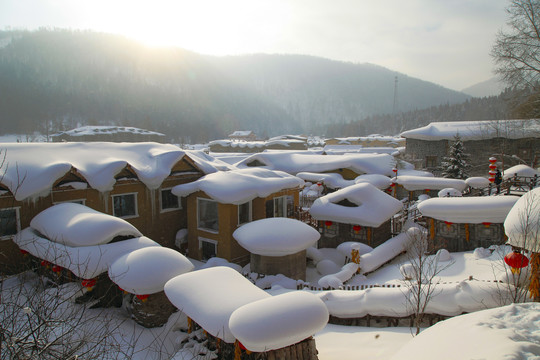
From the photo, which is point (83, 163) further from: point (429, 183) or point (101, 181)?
point (429, 183)

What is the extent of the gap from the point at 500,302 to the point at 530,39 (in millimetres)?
15832

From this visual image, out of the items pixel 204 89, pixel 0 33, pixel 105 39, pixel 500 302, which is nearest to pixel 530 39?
pixel 500 302

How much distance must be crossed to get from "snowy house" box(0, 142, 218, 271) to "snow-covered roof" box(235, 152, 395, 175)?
42.9ft

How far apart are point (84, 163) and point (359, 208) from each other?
13101mm

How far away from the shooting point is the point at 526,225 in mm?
7344

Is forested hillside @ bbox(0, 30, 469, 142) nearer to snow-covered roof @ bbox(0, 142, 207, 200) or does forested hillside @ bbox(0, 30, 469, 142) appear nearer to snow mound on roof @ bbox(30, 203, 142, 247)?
snow-covered roof @ bbox(0, 142, 207, 200)

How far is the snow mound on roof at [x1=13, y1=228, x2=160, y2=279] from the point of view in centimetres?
953

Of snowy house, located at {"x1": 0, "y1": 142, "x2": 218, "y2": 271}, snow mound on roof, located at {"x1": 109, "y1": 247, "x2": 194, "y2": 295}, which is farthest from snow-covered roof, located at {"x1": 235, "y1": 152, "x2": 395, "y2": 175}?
snow mound on roof, located at {"x1": 109, "y1": 247, "x2": 194, "y2": 295}

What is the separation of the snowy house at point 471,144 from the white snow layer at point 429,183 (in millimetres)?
6211

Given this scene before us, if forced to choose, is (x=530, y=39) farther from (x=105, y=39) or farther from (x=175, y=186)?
(x=105, y=39)

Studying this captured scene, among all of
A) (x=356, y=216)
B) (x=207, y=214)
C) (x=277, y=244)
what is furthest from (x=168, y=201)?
(x=356, y=216)

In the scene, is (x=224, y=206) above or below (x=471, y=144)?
below

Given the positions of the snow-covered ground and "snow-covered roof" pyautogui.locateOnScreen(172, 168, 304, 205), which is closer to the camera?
the snow-covered ground

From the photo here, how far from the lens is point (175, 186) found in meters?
16.5
